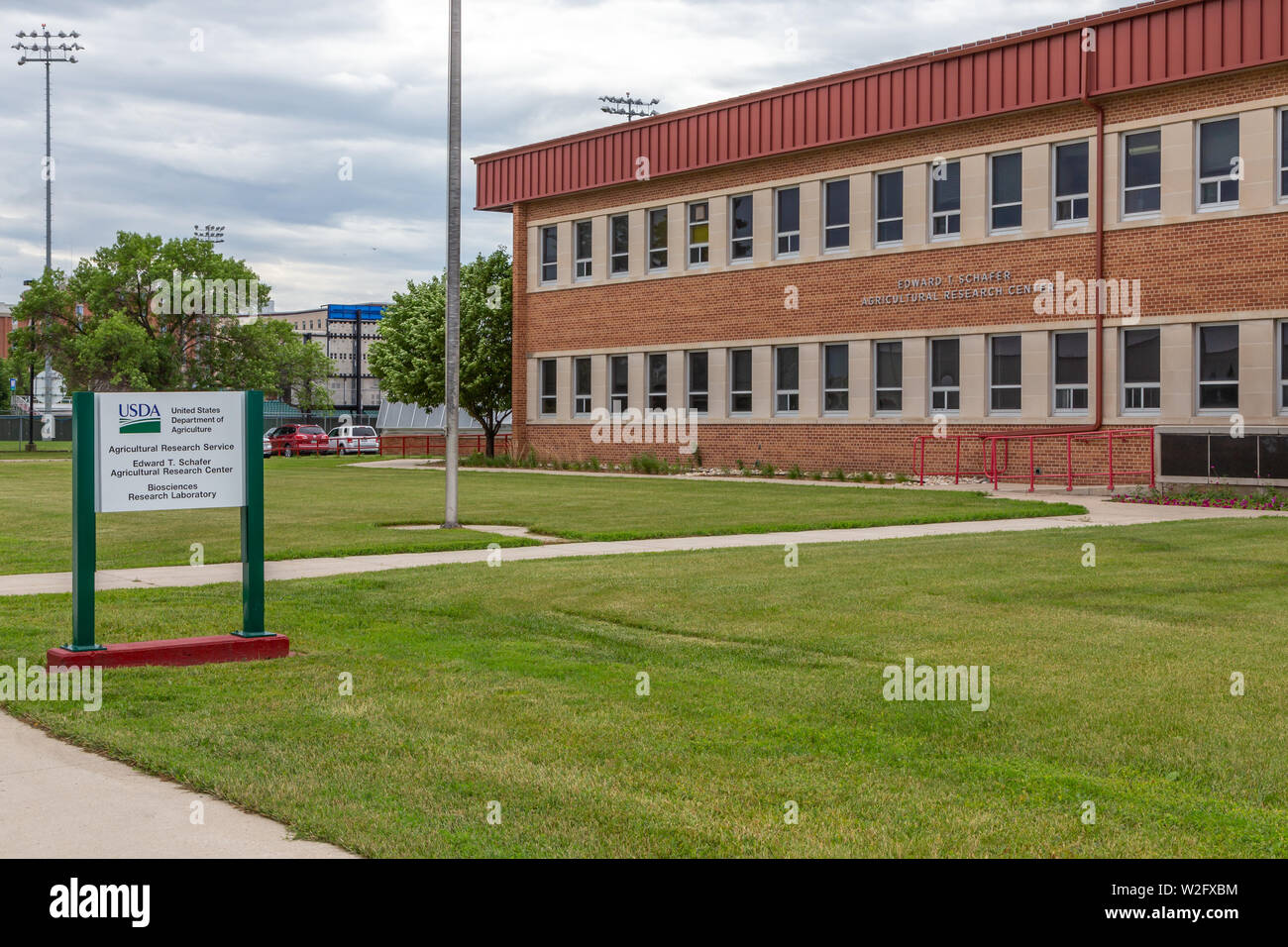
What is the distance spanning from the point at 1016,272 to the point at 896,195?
14.0 feet

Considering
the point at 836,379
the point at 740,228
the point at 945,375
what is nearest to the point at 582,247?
the point at 740,228

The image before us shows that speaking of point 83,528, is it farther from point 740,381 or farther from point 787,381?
point 740,381

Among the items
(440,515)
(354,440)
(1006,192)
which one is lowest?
(440,515)

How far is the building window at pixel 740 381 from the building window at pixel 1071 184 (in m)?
10.1

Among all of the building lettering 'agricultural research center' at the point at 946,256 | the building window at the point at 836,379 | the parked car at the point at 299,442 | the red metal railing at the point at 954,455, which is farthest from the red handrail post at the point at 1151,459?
the parked car at the point at 299,442

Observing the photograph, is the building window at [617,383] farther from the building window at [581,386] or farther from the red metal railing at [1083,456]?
the red metal railing at [1083,456]

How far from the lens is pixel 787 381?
38375 millimetres

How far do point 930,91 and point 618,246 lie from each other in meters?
12.2

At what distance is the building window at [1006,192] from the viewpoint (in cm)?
3241

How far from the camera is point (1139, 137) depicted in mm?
30141

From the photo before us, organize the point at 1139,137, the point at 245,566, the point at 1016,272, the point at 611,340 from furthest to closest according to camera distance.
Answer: the point at 611,340, the point at 1016,272, the point at 1139,137, the point at 245,566

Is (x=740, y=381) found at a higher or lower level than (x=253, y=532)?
higher
